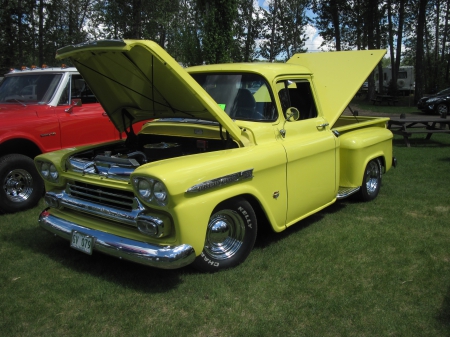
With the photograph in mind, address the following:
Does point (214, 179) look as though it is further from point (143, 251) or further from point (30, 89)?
point (30, 89)

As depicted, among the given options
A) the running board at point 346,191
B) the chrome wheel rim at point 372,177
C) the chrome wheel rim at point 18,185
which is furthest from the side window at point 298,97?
the chrome wheel rim at point 18,185

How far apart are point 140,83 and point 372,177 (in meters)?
3.76

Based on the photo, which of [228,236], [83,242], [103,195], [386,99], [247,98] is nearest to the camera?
[83,242]

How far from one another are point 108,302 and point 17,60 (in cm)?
2390

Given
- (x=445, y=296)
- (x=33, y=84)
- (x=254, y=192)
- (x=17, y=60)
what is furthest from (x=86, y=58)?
(x=17, y=60)

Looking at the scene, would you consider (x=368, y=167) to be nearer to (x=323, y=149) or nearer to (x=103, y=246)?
(x=323, y=149)

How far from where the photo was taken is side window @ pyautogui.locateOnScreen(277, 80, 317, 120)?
4.72 metres

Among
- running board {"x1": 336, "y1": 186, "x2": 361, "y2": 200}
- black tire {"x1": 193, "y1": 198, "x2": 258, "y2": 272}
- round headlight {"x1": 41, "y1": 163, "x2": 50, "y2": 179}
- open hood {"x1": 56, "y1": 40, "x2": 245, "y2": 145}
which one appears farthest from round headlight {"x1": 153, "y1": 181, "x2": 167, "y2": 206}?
running board {"x1": 336, "y1": 186, "x2": 361, "y2": 200}

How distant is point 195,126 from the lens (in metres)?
4.51

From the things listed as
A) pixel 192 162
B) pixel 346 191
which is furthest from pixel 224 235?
pixel 346 191

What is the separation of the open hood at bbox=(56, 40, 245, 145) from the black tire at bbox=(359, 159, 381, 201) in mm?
2604

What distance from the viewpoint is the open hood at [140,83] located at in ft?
12.1

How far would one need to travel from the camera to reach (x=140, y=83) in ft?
14.3

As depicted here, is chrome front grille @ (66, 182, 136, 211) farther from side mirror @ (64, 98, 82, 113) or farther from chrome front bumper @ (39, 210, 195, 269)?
side mirror @ (64, 98, 82, 113)
